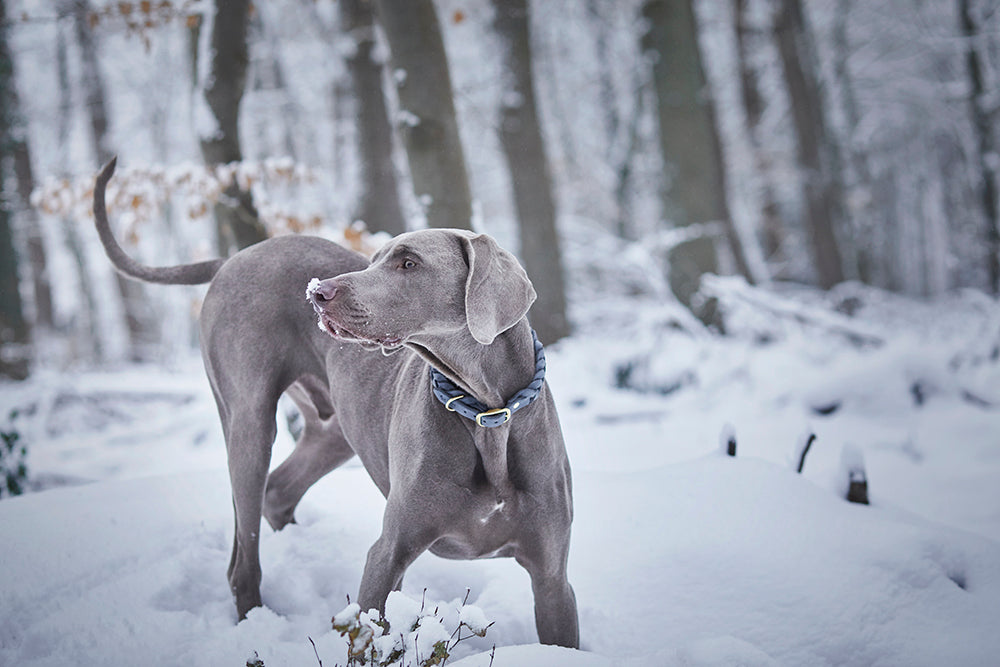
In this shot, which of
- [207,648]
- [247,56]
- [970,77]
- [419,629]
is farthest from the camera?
[970,77]

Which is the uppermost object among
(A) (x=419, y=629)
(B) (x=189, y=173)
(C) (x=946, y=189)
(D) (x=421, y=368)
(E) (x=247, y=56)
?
(E) (x=247, y=56)

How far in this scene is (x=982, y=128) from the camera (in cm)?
1189

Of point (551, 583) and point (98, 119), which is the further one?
point (98, 119)

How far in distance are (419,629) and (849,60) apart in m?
19.2

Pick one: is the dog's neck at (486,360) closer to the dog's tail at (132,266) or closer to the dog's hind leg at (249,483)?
the dog's hind leg at (249,483)

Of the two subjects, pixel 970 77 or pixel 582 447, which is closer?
pixel 582 447

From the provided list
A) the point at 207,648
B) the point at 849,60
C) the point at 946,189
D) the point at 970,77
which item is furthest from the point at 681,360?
the point at 946,189

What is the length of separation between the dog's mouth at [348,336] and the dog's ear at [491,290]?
0.72 feet

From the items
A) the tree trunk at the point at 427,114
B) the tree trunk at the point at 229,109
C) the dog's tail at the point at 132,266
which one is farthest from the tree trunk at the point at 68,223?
the dog's tail at the point at 132,266

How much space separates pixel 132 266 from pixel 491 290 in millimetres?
1977

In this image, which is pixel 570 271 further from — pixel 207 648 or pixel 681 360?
pixel 207 648

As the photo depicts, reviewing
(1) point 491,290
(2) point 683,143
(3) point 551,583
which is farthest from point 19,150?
(3) point 551,583

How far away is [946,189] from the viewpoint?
21062mm

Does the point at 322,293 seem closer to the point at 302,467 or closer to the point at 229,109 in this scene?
the point at 302,467
